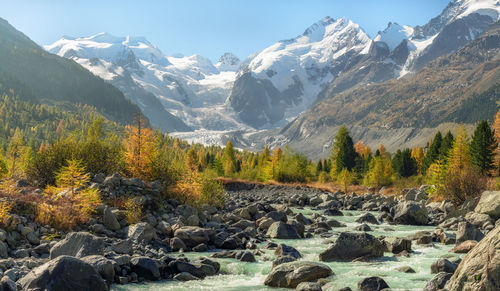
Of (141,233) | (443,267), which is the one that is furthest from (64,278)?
(443,267)

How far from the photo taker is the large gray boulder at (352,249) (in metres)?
17.5

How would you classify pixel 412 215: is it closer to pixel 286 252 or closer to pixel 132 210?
pixel 286 252

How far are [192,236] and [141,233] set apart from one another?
261 cm

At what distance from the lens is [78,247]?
557 inches

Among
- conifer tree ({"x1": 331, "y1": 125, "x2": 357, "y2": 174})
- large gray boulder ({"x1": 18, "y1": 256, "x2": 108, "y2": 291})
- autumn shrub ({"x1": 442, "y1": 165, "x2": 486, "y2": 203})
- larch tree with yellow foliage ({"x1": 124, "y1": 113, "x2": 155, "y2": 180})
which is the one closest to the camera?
large gray boulder ({"x1": 18, "y1": 256, "x2": 108, "y2": 291})

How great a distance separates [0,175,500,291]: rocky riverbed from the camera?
11.1 m

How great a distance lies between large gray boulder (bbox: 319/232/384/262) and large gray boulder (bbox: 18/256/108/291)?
33.0 ft

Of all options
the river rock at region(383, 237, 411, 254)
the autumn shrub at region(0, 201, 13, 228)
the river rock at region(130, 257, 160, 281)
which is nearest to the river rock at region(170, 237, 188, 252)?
the river rock at region(130, 257, 160, 281)

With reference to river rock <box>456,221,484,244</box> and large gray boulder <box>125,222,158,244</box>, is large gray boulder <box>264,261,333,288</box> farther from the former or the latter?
river rock <box>456,221,484,244</box>

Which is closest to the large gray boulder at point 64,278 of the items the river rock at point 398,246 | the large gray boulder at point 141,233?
the large gray boulder at point 141,233

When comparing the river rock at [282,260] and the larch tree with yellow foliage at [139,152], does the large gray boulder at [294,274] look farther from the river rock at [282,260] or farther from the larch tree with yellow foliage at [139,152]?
the larch tree with yellow foliage at [139,152]

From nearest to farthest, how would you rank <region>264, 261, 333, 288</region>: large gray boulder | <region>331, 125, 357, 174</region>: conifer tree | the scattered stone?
1. <region>264, 261, 333, 288</region>: large gray boulder
2. the scattered stone
3. <region>331, 125, 357, 174</region>: conifer tree

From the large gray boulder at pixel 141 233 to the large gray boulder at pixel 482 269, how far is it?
1326cm

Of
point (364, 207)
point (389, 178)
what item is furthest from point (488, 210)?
point (389, 178)
